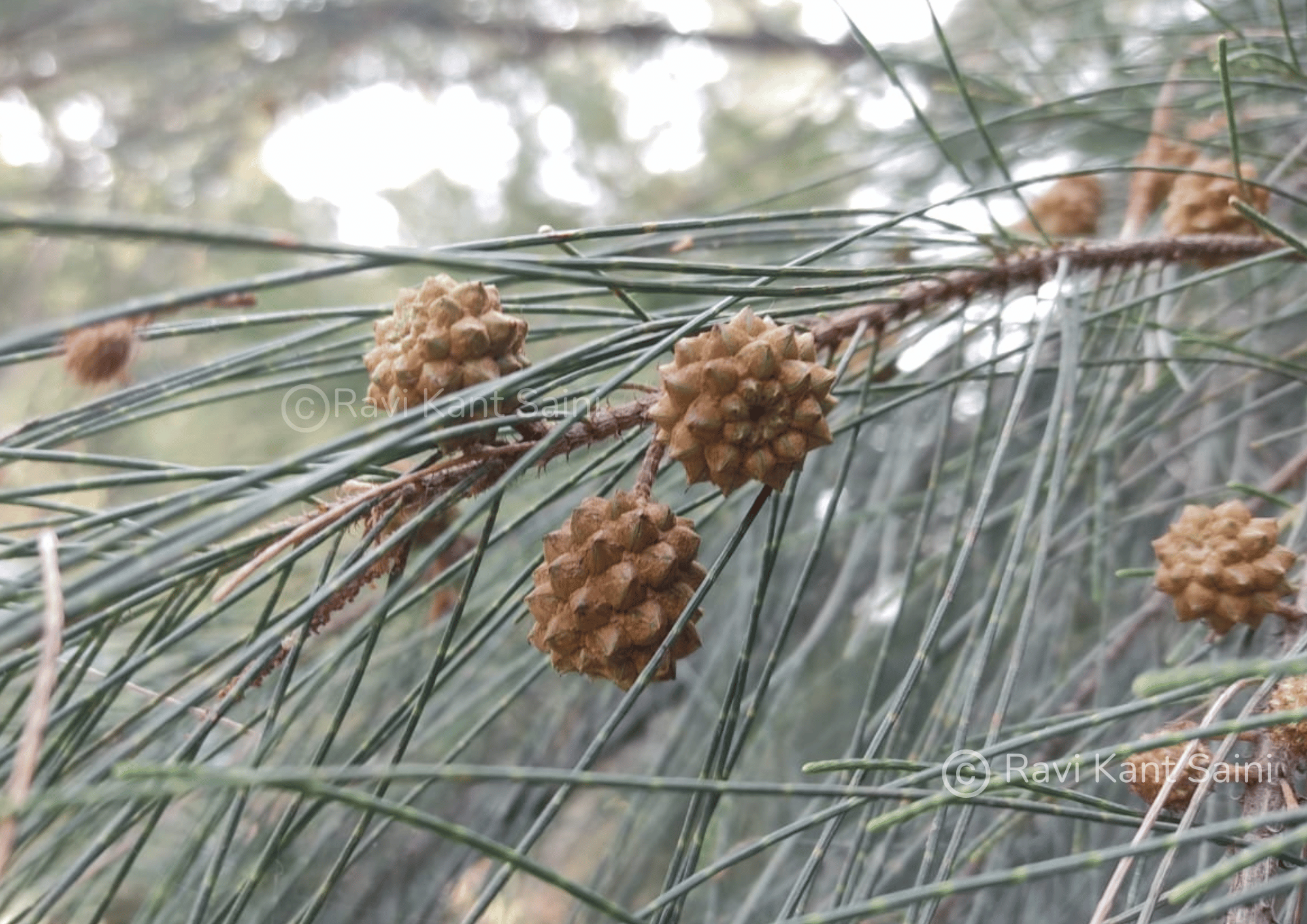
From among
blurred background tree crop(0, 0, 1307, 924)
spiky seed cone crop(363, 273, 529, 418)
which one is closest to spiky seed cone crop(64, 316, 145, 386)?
blurred background tree crop(0, 0, 1307, 924)

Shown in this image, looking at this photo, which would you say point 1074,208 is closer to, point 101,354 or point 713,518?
point 713,518

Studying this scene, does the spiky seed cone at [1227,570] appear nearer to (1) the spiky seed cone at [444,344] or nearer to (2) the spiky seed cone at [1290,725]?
(2) the spiky seed cone at [1290,725]

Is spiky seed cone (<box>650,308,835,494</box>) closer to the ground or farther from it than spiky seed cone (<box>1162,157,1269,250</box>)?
closer to the ground

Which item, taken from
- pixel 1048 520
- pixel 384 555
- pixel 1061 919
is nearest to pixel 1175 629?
pixel 1061 919

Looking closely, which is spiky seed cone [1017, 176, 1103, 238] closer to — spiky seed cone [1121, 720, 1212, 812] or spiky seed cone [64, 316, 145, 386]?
spiky seed cone [1121, 720, 1212, 812]

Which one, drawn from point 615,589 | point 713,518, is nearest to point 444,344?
point 615,589

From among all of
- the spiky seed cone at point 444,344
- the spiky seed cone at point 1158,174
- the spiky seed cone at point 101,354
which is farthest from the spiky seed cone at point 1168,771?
the spiky seed cone at point 101,354

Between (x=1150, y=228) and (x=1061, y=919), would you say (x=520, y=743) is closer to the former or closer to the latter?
(x=1061, y=919)
